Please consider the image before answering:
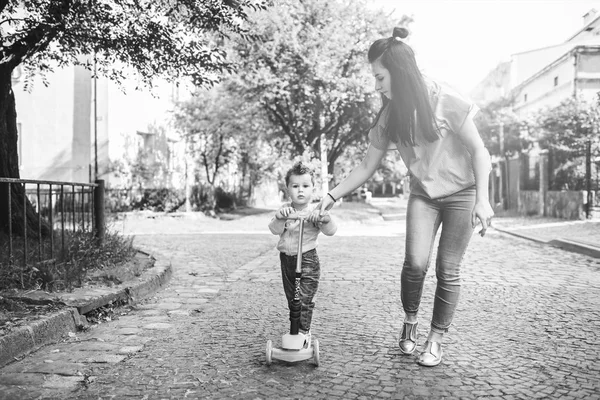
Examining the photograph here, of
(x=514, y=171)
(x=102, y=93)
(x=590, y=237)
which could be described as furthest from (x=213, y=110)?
(x=590, y=237)

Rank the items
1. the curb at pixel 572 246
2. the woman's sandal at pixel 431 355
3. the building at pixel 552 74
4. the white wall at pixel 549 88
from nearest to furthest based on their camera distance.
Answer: the woman's sandal at pixel 431 355, the curb at pixel 572 246, the building at pixel 552 74, the white wall at pixel 549 88

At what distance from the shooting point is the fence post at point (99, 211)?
7.45 m

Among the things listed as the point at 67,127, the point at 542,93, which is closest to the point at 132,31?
the point at 67,127

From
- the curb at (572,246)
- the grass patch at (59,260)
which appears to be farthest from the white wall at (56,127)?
the curb at (572,246)

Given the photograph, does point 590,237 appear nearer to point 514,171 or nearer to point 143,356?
point 143,356

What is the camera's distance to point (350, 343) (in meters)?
4.14

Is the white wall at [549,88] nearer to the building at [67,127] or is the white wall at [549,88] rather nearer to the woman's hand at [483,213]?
the building at [67,127]

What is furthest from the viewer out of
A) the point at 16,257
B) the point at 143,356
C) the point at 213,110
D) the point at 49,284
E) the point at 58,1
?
the point at 213,110

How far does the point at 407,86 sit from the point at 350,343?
1732 millimetres

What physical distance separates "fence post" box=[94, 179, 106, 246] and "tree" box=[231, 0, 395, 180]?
13.1 meters

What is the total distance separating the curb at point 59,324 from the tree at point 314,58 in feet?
48.7

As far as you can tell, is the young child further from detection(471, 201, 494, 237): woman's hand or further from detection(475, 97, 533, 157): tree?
detection(475, 97, 533, 157): tree

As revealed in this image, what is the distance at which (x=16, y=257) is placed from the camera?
6000mm

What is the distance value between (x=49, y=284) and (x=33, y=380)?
1973 millimetres
